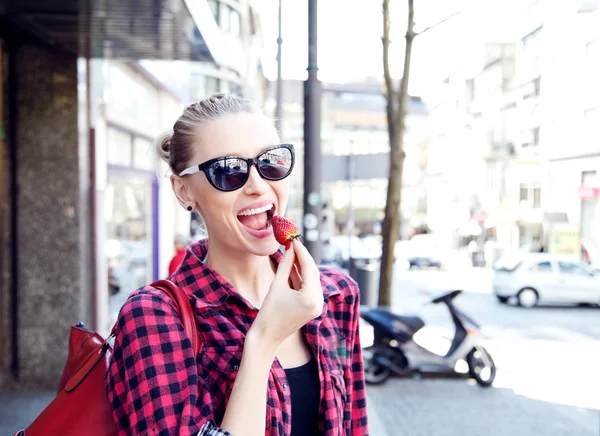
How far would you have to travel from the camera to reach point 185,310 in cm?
133

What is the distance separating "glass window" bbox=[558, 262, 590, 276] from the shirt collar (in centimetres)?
1281

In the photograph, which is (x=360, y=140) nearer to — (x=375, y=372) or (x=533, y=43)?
(x=533, y=43)

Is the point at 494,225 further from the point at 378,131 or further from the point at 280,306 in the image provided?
the point at 378,131

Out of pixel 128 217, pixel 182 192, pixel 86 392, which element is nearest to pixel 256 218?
pixel 182 192

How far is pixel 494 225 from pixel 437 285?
3134 mm

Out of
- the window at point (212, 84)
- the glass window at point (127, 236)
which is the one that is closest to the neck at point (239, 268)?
the glass window at point (127, 236)

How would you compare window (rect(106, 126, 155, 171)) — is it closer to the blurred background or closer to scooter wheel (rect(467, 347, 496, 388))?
the blurred background

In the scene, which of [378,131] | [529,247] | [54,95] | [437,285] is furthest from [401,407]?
[378,131]

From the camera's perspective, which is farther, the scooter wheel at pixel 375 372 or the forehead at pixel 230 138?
the scooter wheel at pixel 375 372

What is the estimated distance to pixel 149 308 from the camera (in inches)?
49.9

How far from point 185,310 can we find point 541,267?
45.7ft

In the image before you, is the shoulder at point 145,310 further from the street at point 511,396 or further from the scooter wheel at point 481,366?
the scooter wheel at point 481,366

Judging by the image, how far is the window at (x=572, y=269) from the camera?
13.0 meters

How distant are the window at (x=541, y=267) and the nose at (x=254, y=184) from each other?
1364 centimetres
